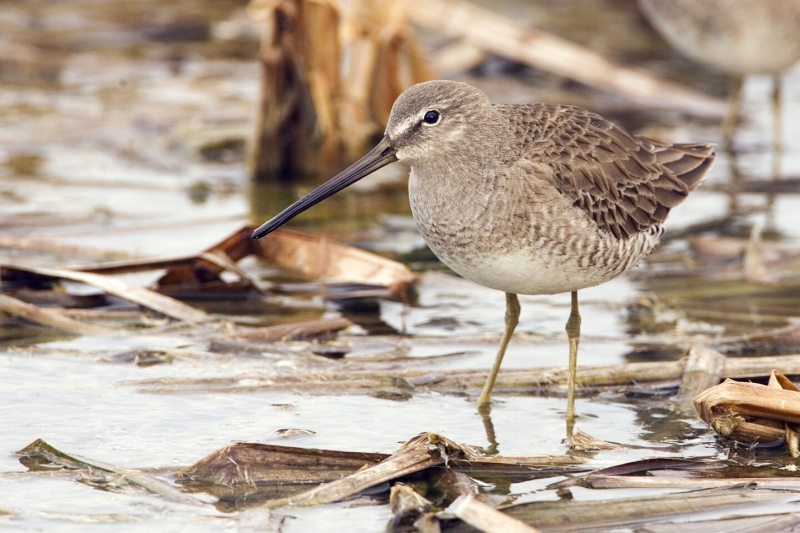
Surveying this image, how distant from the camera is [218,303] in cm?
669

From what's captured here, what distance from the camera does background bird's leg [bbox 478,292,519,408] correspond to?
5.44 m

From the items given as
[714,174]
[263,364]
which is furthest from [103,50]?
[263,364]

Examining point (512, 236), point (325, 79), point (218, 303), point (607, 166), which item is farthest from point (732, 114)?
point (512, 236)

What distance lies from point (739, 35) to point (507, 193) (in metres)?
6.01

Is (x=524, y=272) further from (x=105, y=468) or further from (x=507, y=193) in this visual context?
(x=105, y=468)

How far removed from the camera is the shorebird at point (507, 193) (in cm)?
506

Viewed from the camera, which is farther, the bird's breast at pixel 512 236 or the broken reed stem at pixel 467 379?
the broken reed stem at pixel 467 379

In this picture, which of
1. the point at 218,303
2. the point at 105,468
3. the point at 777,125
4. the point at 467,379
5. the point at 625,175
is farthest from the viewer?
the point at 777,125

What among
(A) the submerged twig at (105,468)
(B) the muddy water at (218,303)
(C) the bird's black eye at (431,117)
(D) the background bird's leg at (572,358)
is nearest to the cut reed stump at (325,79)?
(B) the muddy water at (218,303)

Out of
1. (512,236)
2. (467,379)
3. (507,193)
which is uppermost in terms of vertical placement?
(507,193)

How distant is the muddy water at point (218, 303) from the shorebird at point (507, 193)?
561mm

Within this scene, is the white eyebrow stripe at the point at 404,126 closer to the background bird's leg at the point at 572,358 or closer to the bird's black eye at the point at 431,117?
the bird's black eye at the point at 431,117

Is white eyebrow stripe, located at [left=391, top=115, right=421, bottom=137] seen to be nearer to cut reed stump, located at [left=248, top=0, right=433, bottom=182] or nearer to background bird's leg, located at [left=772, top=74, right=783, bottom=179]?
cut reed stump, located at [left=248, top=0, right=433, bottom=182]

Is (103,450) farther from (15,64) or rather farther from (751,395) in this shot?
(15,64)
